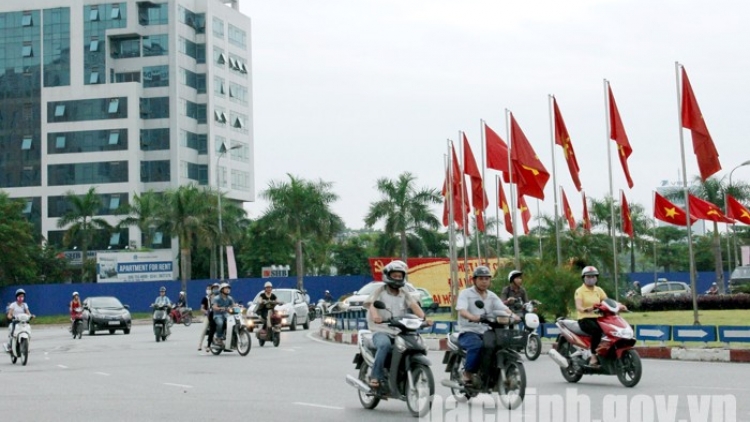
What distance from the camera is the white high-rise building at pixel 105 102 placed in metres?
91.4

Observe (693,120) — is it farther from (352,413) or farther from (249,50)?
(249,50)

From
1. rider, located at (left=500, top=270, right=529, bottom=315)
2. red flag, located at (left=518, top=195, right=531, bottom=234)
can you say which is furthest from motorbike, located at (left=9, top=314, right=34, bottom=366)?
red flag, located at (left=518, top=195, right=531, bottom=234)

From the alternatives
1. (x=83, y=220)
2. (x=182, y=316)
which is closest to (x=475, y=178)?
(x=182, y=316)

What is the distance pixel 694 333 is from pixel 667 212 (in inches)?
669

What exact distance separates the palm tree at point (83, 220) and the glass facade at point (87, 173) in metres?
4.84

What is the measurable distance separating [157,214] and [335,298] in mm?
12543

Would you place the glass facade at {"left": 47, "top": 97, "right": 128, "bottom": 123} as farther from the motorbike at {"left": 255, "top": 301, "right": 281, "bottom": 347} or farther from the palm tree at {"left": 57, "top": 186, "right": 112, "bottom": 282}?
the motorbike at {"left": 255, "top": 301, "right": 281, "bottom": 347}

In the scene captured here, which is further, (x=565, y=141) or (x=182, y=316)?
(x=182, y=316)

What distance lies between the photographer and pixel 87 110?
301 feet

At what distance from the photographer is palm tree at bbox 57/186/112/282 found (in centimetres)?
8419

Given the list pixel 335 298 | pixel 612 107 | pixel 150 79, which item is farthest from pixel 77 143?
pixel 612 107

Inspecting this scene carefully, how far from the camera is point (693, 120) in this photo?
27.1 m

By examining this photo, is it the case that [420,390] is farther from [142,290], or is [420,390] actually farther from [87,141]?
[87,141]

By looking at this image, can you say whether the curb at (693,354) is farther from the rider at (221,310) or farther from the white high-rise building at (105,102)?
the white high-rise building at (105,102)
